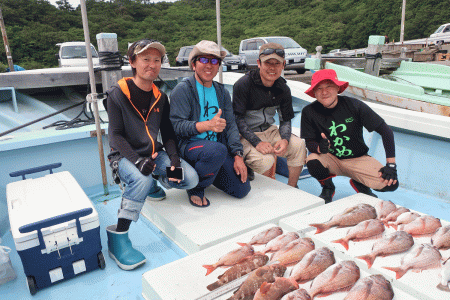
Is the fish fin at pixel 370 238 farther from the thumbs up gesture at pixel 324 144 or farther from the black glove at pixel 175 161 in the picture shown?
the black glove at pixel 175 161

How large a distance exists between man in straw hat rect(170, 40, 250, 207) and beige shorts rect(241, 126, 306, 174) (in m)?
0.21

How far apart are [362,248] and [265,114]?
1529mm

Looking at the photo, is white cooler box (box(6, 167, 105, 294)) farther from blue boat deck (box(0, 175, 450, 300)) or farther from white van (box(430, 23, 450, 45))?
white van (box(430, 23, 450, 45))

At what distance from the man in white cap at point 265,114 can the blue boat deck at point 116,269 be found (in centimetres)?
98

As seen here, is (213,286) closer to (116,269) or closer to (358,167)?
(116,269)

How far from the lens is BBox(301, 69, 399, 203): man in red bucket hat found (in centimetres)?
242

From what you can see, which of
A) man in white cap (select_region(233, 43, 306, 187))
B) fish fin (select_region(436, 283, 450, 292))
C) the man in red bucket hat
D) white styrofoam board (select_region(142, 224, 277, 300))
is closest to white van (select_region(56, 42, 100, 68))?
man in white cap (select_region(233, 43, 306, 187))

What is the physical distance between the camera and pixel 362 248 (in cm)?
163

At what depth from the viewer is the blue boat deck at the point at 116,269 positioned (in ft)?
5.66

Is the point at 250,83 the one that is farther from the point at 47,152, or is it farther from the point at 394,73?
the point at 394,73

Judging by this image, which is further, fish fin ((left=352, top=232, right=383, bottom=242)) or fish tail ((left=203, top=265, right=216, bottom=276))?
fish fin ((left=352, top=232, right=383, bottom=242))

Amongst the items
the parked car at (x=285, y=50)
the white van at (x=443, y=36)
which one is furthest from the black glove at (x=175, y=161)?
the white van at (x=443, y=36)

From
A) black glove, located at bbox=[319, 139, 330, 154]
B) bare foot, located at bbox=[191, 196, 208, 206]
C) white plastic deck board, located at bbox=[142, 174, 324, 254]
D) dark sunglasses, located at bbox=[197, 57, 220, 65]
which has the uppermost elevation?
dark sunglasses, located at bbox=[197, 57, 220, 65]

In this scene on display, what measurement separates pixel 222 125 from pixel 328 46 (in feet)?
128
